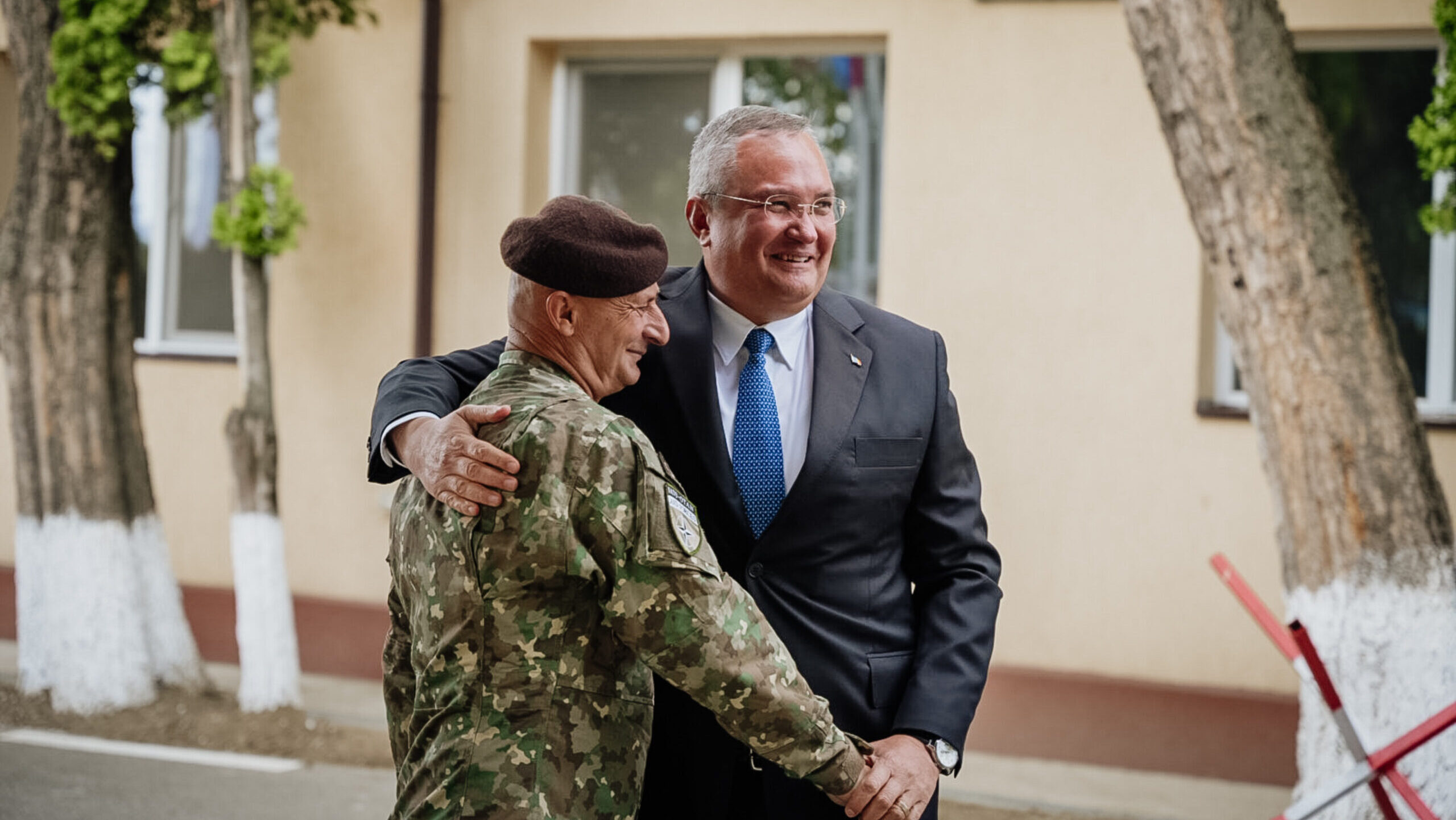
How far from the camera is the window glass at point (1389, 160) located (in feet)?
19.6

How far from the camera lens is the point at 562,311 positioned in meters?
2.00

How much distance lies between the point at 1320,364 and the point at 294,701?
434cm

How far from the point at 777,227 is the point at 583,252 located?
1.73ft

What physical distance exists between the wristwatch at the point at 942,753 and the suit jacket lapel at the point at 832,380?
448 millimetres

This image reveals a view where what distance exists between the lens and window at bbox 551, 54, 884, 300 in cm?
675

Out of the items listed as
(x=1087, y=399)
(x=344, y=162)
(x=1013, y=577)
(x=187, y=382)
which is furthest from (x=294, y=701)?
(x=1087, y=399)

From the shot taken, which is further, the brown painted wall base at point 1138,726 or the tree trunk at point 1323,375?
the brown painted wall base at point 1138,726

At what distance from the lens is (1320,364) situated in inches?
162

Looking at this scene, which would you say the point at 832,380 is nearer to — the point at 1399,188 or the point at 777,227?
the point at 777,227

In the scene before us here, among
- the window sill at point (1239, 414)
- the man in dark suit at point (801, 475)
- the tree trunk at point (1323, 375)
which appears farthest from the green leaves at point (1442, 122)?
the man in dark suit at point (801, 475)

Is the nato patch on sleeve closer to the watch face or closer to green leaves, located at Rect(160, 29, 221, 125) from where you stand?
the watch face

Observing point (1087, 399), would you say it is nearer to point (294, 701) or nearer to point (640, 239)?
point (294, 701)

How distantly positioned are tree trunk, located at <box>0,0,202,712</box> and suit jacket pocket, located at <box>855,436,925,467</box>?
15.8 ft

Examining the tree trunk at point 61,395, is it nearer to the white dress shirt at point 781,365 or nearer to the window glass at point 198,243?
the window glass at point 198,243
